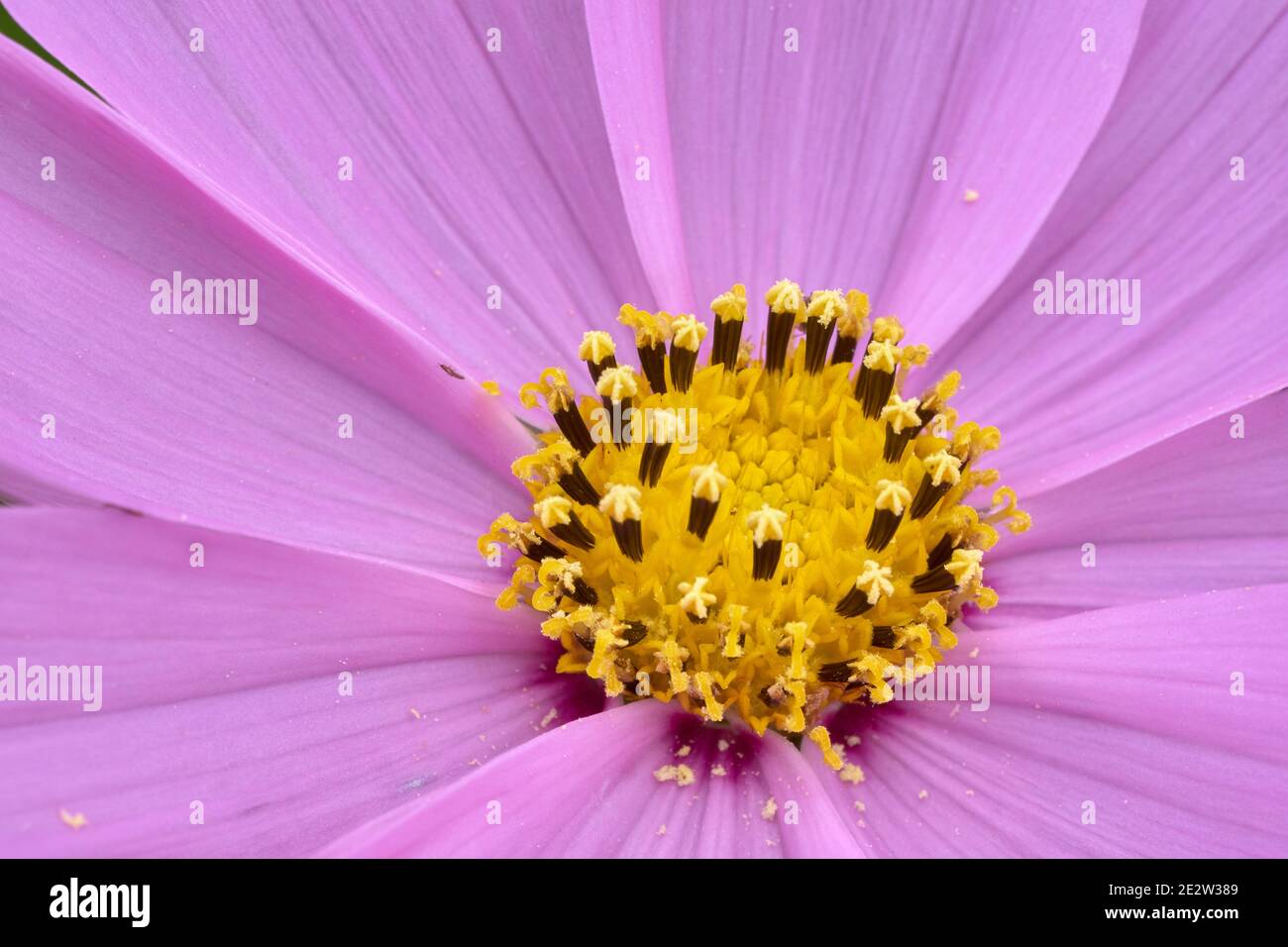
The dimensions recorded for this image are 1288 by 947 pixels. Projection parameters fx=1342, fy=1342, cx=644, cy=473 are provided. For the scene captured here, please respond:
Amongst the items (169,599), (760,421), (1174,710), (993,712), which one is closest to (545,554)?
(760,421)

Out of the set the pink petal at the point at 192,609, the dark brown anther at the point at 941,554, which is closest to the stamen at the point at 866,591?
the dark brown anther at the point at 941,554

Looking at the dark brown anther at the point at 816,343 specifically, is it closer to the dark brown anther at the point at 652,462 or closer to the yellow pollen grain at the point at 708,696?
the dark brown anther at the point at 652,462

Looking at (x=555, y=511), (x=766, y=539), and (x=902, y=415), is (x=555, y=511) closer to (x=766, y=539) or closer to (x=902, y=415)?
(x=766, y=539)

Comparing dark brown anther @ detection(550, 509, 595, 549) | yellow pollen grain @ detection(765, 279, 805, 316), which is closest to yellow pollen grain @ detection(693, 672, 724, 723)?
dark brown anther @ detection(550, 509, 595, 549)

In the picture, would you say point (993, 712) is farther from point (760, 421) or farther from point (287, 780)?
point (287, 780)

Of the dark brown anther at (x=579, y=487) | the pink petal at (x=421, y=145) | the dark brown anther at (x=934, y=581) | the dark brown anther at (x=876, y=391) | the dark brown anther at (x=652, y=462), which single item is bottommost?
the dark brown anther at (x=934, y=581)

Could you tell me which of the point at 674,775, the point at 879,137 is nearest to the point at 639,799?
the point at 674,775
